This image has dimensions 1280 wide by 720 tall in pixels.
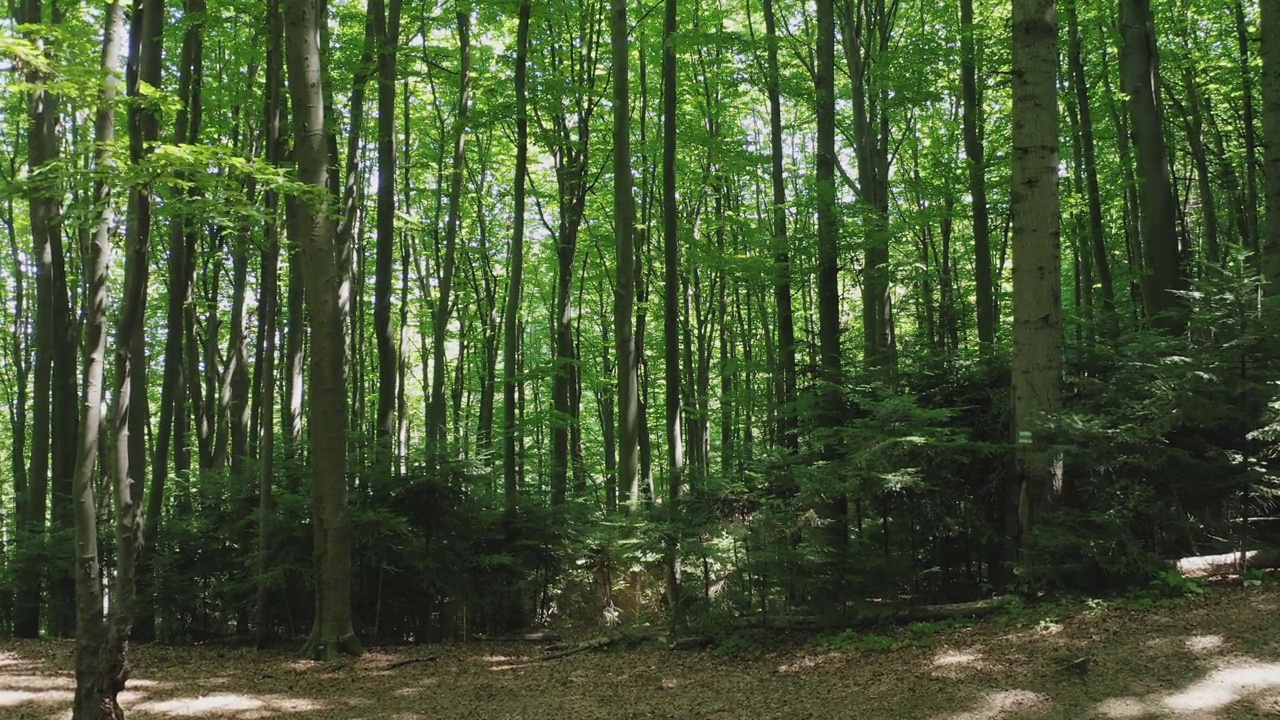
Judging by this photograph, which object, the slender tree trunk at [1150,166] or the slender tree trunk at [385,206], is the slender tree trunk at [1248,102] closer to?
the slender tree trunk at [1150,166]

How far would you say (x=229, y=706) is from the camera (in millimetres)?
6941

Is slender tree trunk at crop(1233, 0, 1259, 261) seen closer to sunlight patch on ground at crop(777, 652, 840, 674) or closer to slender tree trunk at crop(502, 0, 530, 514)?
sunlight patch on ground at crop(777, 652, 840, 674)

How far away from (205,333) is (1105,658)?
64.1ft

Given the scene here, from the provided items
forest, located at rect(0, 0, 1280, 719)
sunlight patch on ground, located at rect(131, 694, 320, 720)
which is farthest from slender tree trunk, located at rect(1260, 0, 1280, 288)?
sunlight patch on ground, located at rect(131, 694, 320, 720)

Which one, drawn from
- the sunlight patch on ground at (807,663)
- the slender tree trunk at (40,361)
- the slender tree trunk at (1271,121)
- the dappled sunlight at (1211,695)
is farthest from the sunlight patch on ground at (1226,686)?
the slender tree trunk at (40,361)

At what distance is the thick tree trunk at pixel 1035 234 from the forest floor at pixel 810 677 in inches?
57.3

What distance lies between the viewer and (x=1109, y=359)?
7875 mm

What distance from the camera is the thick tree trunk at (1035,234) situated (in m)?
6.90

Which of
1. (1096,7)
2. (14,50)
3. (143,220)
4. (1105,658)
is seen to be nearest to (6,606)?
(143,220)

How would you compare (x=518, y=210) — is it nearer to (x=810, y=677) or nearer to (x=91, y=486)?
(x=91, y=486)

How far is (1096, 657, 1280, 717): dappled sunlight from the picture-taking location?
14.6 ft

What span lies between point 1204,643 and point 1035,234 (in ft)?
11.2

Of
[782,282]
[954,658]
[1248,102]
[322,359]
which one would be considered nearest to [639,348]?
[782,282]

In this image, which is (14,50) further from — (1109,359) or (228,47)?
(228,47)
